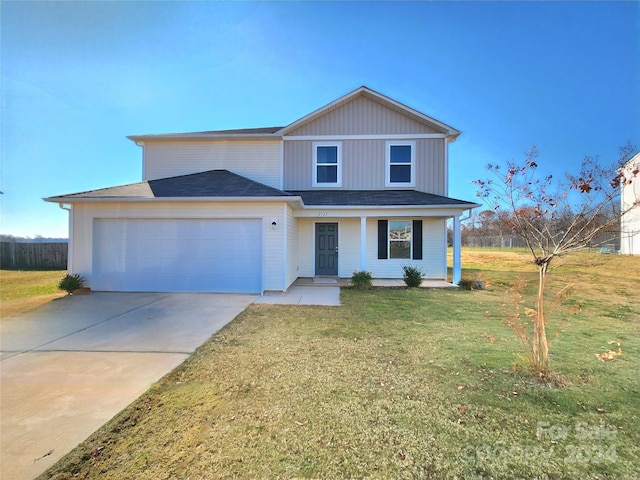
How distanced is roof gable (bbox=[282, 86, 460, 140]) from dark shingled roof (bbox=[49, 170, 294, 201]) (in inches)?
126

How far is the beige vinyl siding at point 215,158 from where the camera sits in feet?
36.8

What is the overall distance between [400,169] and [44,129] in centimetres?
1172

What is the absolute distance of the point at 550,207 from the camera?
385 centimetres

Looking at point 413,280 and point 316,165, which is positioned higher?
point 316,165

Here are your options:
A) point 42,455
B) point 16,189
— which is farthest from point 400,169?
point 16,189

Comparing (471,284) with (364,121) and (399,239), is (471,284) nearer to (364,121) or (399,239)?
(399,239)

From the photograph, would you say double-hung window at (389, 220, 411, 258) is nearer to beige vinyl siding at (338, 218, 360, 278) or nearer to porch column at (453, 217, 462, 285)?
beige vinyl siding at (338, 218, 360, 278)

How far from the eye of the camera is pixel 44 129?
8086 millimetres

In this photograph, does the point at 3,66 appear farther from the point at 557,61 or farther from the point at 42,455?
the point at 557,61

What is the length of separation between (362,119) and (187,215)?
758cm

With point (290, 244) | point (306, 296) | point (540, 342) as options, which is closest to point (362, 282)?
point (306, 296)

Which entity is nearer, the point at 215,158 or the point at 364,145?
the point at 364,145

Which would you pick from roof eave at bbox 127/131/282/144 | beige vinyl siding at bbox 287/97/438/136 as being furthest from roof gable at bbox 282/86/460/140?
roof eave at bbox 127/131/282/144

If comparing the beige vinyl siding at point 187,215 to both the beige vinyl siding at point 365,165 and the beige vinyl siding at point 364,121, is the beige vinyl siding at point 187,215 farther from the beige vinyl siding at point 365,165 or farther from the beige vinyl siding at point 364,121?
the beige vinyl siding at point 364,121
